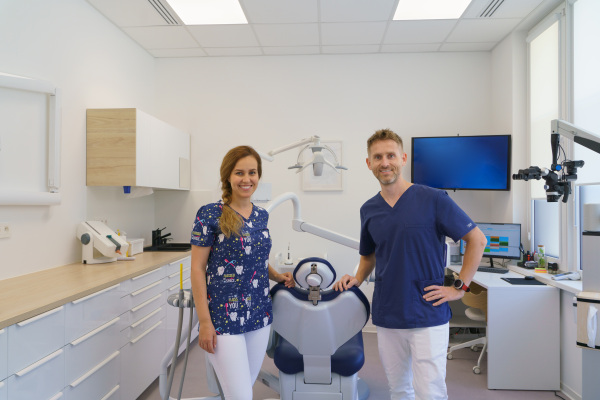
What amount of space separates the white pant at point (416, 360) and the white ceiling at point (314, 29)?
105 inches

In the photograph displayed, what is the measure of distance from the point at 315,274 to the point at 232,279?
41 centimetres

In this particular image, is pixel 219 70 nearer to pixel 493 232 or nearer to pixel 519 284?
pixel 493 232

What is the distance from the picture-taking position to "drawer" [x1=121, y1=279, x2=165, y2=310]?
2.67 m

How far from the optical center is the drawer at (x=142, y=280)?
2656 millimetres

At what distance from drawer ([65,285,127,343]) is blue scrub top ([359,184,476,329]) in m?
1.52

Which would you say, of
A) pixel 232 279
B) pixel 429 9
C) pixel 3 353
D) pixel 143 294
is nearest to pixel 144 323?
pixel 143 294

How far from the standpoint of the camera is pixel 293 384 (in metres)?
2.20

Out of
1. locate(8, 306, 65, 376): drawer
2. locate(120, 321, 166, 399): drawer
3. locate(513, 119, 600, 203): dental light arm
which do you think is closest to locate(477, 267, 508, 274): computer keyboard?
locate(513, 119, 600, 203): dental light arm

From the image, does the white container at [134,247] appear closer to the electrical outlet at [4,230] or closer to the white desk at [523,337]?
the electrical outlet at [4,230]

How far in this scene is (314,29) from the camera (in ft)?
12.7

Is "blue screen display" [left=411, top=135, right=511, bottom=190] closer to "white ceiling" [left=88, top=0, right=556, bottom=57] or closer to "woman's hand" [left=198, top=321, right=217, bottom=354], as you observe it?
"white ceiling" [left=88, top=0, right=556, bottom=57]

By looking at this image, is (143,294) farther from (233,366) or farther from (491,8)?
(491,8)

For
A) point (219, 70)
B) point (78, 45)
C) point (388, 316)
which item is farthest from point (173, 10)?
point (388, 316)

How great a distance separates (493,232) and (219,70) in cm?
327
